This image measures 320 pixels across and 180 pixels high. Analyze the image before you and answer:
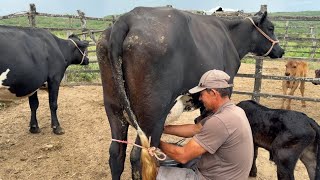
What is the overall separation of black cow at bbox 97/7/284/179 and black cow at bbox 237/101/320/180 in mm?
1075

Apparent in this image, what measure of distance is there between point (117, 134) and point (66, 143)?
8.40ft

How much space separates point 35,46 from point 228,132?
4.30 meters

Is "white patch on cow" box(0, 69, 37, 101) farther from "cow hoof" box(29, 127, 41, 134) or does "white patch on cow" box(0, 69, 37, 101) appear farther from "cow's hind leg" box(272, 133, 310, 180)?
"cow's hind leg" box(272, 133, 310, 180)

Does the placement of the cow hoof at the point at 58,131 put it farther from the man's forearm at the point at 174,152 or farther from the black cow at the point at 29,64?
the man's forearm at the point at 174,152

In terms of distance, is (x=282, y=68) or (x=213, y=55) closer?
(x=213, y=55)

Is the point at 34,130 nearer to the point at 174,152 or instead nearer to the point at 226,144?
the point at 174,152

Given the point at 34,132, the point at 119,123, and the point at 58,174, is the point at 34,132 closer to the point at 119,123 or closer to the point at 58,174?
the point at 58,174

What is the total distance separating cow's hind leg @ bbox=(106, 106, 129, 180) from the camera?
3582mm

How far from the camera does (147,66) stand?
10.2 feet

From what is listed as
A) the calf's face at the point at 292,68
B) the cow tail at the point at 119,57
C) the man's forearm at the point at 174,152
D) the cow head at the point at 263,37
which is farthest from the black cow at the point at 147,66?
the calf's face at the point at 292,68

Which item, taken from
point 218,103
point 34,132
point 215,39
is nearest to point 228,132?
point 218,103

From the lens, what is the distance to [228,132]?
2625mm

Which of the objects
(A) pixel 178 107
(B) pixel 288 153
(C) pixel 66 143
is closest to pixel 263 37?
(B) pixel 288 153

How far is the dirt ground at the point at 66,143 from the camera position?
4824mm
